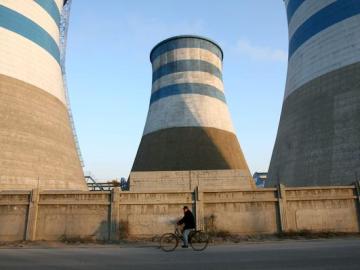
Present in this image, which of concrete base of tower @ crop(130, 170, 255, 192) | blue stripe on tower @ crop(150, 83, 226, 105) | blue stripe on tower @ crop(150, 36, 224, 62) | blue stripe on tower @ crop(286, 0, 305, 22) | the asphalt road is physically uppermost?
blue stripe on tower @ crop(150, 36, 224, 62)

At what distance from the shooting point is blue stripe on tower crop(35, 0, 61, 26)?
24.9 metres

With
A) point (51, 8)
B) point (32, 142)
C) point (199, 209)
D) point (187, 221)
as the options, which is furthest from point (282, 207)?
point (51, 8)

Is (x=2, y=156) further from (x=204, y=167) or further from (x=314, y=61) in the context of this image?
(x=314, y=61)

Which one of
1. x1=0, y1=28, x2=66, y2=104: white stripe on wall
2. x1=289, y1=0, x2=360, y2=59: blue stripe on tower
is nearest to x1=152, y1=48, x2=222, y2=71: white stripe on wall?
x1=289, y1=0, x2=360, y2=59: blue stripe on tower

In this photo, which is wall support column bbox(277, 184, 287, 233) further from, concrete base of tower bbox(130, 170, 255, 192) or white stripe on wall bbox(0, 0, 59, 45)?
white stripe on wall bbox(0, 0, 59, 45)

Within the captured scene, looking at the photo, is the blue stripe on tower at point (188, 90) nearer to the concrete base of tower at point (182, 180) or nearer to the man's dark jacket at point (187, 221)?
the concrete base of tower at point (182, 180)

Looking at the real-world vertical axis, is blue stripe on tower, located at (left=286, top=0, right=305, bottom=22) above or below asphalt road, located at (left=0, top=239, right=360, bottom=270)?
above

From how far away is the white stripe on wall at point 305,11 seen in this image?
22281 millimetres

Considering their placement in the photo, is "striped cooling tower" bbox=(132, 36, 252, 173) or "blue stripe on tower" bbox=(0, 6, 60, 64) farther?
"striped cooling tower" bbox=(132, 36, 252, 173)

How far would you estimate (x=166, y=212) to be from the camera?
13.4m

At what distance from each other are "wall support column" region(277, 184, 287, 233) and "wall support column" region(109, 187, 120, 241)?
6550mm

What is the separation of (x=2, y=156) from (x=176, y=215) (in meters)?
11.6

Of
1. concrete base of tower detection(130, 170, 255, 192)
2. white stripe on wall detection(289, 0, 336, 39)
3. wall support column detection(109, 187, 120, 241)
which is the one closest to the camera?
wall support column detection(109, 187, 120, 241)

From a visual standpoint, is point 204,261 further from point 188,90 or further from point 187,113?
point 188,90
